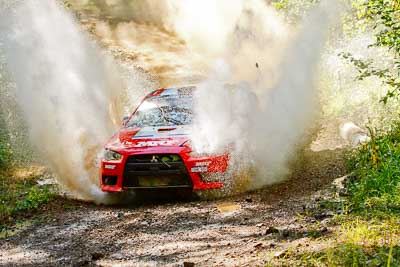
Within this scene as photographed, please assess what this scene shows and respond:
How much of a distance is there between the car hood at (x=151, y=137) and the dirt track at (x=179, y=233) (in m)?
0.86

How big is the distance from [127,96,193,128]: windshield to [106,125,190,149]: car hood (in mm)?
237

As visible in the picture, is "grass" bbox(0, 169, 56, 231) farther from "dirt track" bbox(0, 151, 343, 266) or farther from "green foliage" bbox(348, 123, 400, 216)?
"green foliage" bbox(348, 123, 400, 216)

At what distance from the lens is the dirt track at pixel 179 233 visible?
5309 millimetres

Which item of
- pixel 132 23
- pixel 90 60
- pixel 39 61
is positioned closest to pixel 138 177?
pixel 39 61

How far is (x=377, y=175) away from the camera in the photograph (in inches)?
267

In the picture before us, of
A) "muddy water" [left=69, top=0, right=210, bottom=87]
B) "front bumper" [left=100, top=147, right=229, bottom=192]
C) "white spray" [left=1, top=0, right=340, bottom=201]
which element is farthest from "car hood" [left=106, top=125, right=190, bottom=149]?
"muddy water" [left=69, top=0, right=210, bottom=87]

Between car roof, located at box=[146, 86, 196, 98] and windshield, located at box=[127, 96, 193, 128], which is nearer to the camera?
windshield, located at box=[127, 96, 193, 128]

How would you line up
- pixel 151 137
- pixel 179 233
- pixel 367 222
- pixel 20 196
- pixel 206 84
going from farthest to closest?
1. pixel 206 84
2. pixel 20 196
3. pixel 151 137
4. pixel 179 233
5. pixel 367 222

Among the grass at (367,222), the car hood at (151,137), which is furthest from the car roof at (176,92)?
the grass at (367,222)

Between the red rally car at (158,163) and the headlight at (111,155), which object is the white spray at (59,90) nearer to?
the headlight at (111,155)

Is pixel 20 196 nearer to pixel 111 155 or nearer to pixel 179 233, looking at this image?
pixel 111 155

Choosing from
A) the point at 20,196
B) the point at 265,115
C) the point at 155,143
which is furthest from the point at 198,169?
the point at 265,115

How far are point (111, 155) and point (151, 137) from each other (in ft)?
2.10

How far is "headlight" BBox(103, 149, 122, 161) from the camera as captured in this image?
8.25 m
